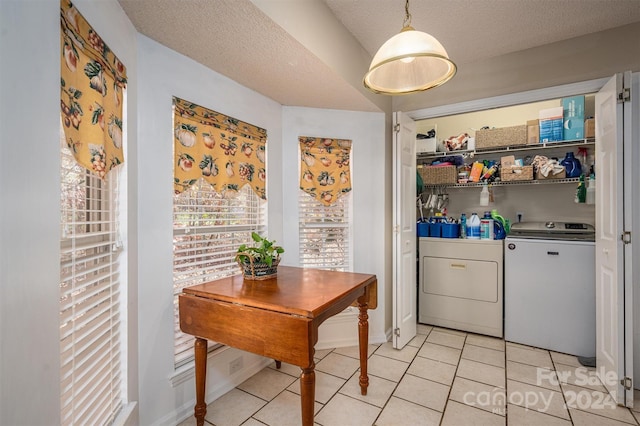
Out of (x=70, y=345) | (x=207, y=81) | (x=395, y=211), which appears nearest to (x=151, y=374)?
(x=70, y=345)

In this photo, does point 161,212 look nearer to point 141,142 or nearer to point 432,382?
point 141,142

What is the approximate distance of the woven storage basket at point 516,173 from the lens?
122 inches

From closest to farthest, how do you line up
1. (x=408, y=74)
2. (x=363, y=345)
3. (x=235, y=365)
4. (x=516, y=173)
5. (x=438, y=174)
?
(x=408, y=74) → (x=363, y=345) → (x=235, y=365) → (x=516, y=173) → (x=438, y=174)

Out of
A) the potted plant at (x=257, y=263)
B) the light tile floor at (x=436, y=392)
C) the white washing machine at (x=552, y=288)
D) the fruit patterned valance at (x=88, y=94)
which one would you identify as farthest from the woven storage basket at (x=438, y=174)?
the fruit patterned valance at (x=88, y=94)

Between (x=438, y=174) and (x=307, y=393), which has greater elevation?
(x=438, y=174)

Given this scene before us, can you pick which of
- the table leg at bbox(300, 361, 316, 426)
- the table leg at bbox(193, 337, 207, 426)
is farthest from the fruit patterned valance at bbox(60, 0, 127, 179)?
the table leg at bbox(300, 361, 316, 426)

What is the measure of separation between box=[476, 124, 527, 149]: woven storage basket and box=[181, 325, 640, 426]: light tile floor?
2.02m

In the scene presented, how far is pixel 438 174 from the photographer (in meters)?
3.57

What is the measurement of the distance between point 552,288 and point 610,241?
0.82 metres

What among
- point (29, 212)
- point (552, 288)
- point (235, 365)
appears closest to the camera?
point (29, 212)

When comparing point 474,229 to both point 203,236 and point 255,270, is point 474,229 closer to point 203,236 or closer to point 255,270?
point 255,270

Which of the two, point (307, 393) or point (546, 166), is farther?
point (546, 166)

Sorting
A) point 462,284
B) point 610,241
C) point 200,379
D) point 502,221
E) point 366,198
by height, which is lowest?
point 200,379

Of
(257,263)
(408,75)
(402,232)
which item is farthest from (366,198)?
(408,75)
